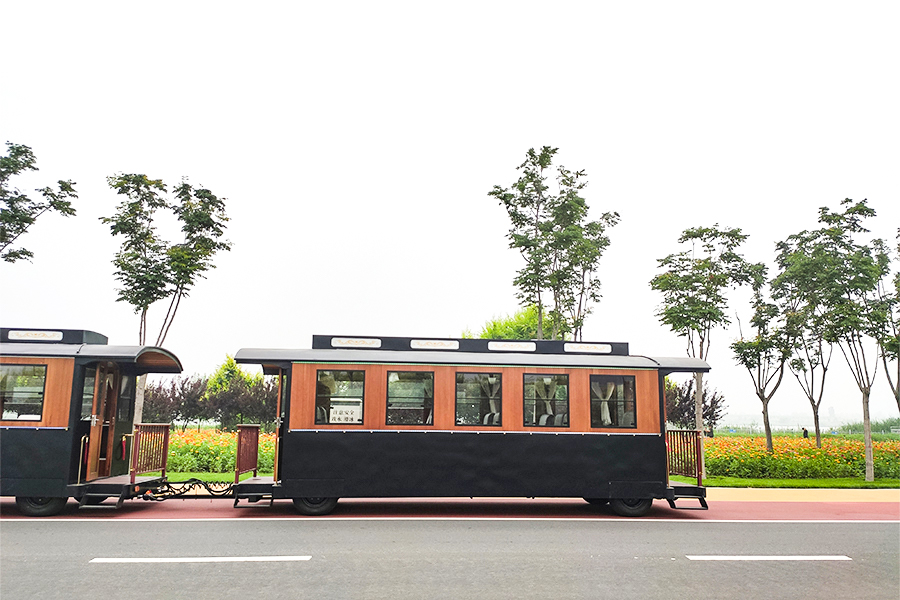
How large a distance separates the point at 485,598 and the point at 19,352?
31.0 ft

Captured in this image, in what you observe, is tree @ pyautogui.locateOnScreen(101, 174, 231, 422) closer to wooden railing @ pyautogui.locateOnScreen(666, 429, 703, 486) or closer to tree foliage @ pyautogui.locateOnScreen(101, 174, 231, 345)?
tree foliage @ pyautogui.locateOnScreen(101, 174, 231, 345)

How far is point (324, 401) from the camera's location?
1187 centimetres

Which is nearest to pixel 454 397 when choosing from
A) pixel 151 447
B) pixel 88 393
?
pixel 151 447

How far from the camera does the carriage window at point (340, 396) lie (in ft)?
38.8

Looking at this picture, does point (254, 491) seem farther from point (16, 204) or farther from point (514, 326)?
point (514, 326)

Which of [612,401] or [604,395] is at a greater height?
[604,395]

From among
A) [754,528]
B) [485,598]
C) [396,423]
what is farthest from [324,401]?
[754,528]

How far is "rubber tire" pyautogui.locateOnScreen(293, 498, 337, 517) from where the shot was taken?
11672mm

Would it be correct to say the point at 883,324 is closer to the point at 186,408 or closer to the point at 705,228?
the point at 705,228

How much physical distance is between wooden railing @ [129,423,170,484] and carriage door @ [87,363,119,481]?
0.47 meters

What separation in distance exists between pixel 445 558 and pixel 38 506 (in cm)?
752

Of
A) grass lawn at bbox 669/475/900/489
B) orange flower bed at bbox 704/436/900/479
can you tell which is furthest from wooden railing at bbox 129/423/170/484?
orange flower bed at bbox 704/436/900/479

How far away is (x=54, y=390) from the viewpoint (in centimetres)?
1154

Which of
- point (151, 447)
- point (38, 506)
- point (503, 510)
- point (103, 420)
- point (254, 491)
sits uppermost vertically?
point (103, 420)
